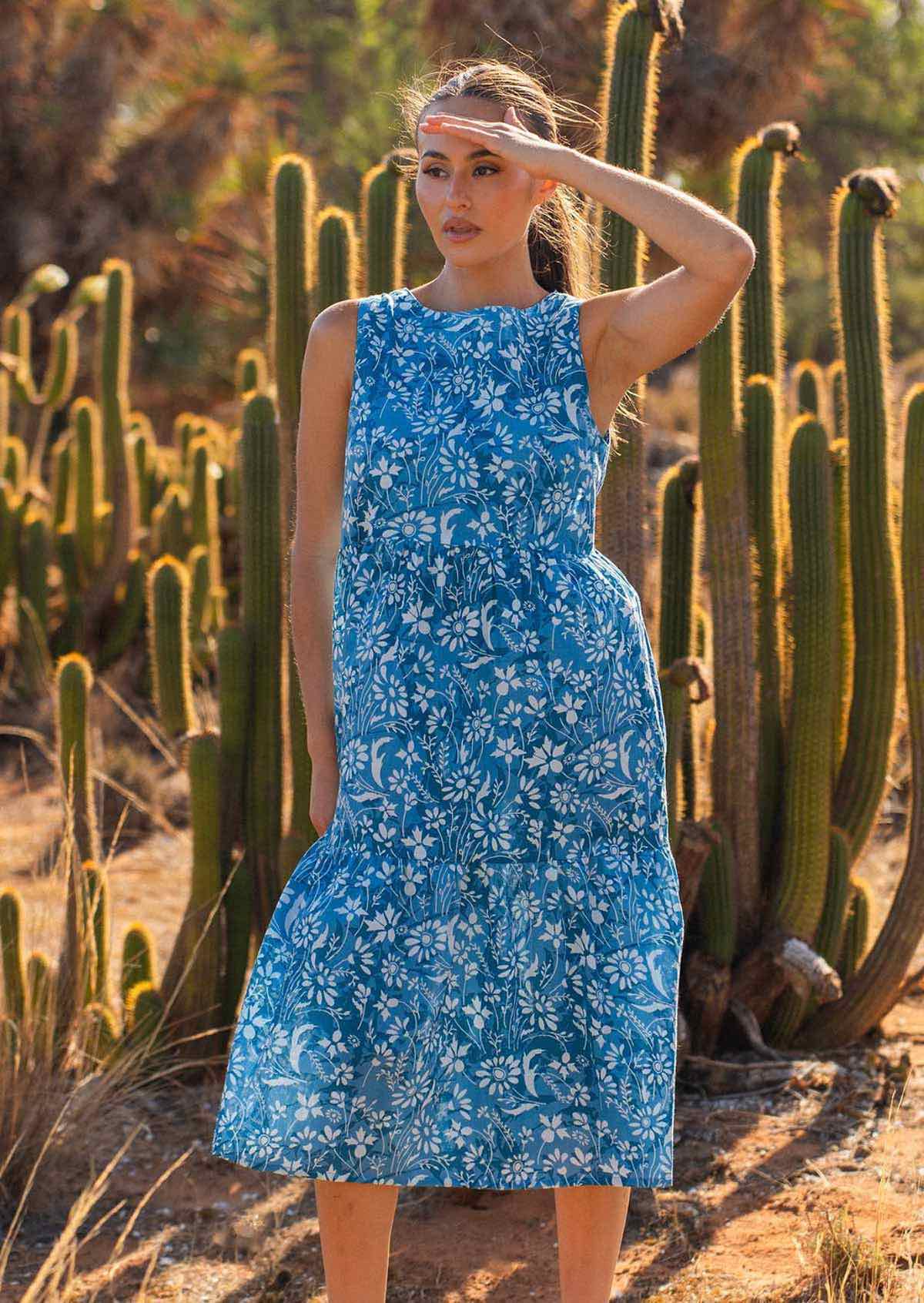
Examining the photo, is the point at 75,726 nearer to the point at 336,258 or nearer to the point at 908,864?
the point at 336,258

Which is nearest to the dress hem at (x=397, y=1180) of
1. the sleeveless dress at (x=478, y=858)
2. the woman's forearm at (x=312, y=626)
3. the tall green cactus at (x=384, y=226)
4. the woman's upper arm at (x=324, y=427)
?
the sleeveless dress at (x=478, y=858)

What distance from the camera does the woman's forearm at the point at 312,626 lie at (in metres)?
2.42

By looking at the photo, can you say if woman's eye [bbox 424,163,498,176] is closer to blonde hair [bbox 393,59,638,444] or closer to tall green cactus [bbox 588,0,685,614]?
blonde hair [bbox 393,59,638,444]

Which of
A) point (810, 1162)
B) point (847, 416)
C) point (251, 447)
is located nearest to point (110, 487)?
point (251, 447)

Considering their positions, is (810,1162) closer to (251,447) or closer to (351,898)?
(351,898)

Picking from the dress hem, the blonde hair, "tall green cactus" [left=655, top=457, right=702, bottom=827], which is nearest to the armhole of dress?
the blonde hair

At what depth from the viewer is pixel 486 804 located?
2.22 meters

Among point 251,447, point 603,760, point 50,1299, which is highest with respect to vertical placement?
point 251,447

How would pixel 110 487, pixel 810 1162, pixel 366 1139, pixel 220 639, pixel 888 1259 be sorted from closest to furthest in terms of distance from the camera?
pixel 366 1139 → pixel 888 1259 → pixel 810 1162 → pixel 220 639 → pixel 110 487

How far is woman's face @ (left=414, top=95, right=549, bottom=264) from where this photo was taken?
2.30 metres

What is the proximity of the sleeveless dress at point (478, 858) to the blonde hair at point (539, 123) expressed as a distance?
29 centimetres

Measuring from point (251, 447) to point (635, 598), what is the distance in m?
1.82

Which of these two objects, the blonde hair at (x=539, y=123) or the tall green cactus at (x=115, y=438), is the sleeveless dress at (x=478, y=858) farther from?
the tall green cactus at (x=115, y=438)

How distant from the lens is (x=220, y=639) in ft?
12.8
